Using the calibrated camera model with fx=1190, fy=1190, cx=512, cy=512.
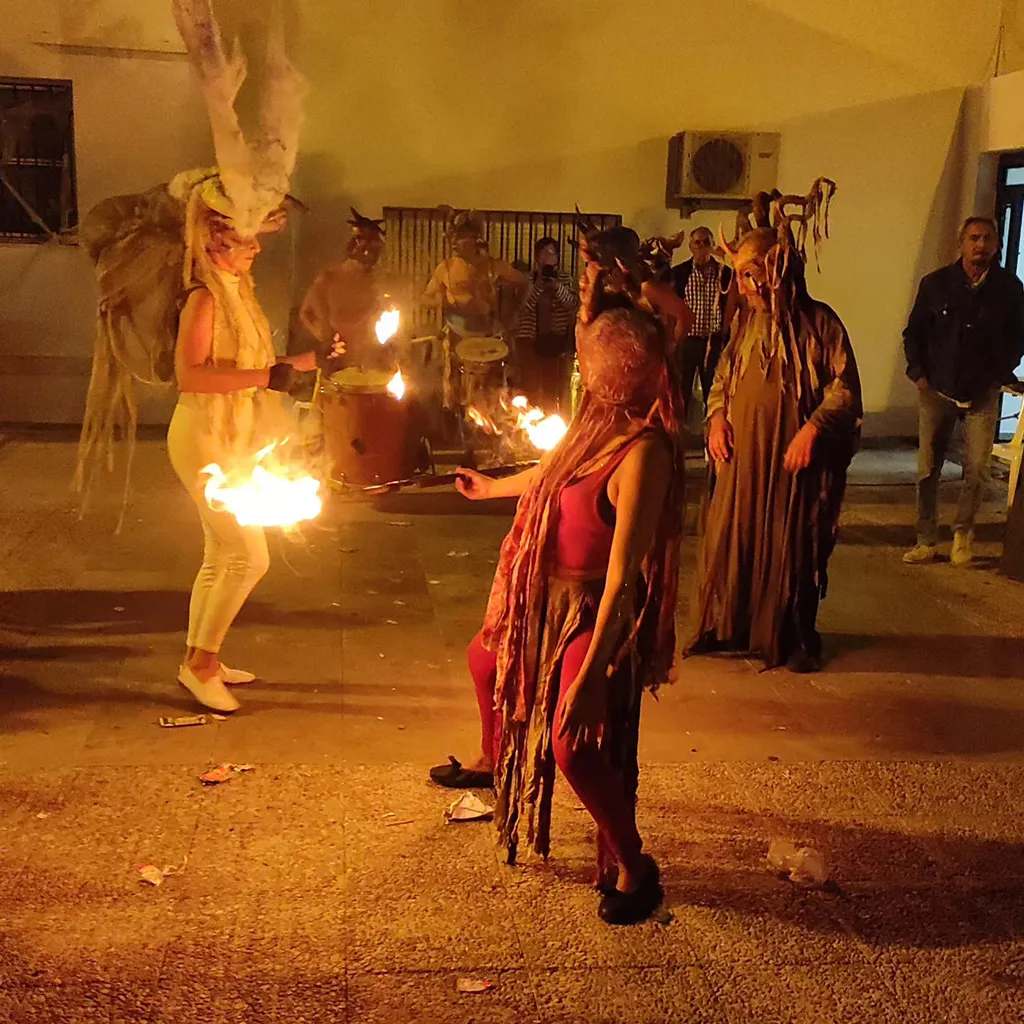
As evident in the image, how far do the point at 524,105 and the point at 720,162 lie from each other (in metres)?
1.96

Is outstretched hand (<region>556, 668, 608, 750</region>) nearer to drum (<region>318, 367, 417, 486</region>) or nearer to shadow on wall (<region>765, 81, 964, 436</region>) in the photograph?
drum (<region>318, 367, 417, 486</region>)

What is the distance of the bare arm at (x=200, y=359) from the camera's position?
4.50 metres

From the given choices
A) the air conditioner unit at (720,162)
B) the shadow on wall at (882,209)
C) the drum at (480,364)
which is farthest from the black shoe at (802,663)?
the shadow on wall at (882,209)

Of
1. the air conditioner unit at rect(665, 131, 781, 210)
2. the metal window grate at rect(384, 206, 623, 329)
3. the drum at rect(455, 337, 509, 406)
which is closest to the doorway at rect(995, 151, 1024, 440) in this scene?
the air conditioner unit at rect(665, 131, 781, 210)

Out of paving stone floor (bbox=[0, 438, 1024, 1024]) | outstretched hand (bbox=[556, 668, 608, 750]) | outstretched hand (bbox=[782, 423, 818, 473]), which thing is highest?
outstretched hand (bbox=[782, 423, 818, 473])

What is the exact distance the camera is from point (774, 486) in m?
5.50

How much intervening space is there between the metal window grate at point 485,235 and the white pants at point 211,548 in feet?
22.3

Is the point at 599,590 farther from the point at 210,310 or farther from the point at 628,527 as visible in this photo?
the point at 210,310

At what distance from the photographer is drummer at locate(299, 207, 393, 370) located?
8047 mm

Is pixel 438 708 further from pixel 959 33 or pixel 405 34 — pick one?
pixel 959 33

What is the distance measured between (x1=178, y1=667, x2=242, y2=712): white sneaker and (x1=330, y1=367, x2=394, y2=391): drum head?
1.84m

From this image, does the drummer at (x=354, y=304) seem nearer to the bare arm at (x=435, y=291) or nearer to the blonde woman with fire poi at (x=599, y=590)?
the bare arm at (x=435, y=291)

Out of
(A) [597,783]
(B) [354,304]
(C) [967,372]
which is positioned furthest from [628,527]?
(B) [354,304]

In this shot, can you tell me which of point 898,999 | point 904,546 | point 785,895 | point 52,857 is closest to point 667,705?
point 785,895
